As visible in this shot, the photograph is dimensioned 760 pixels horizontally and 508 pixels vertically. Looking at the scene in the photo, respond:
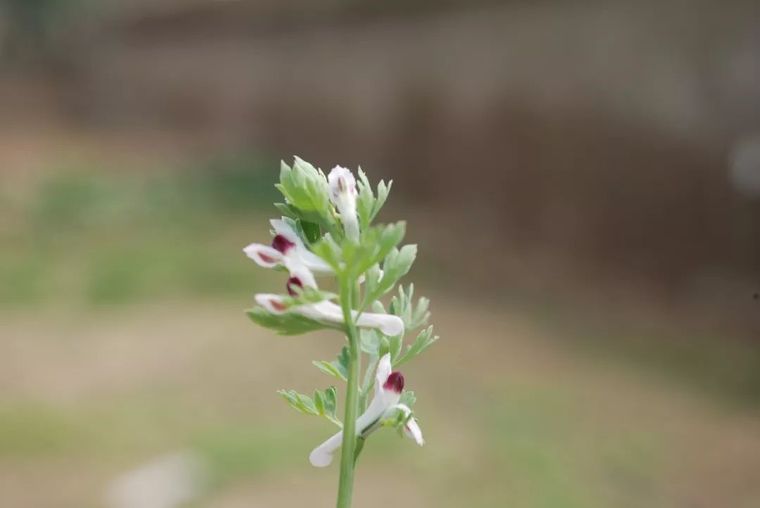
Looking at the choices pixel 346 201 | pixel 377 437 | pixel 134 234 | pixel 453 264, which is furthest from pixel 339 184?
pixel 134 234

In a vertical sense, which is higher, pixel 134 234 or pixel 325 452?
pixel 325 452

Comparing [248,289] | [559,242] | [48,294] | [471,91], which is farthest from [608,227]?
[48,294]

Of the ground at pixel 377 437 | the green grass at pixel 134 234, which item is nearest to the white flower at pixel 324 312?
the ground at pixel 377 437

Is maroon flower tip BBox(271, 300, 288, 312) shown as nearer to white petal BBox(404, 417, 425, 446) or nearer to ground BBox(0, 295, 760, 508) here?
white petal BBox(404, 417, 425, 446)

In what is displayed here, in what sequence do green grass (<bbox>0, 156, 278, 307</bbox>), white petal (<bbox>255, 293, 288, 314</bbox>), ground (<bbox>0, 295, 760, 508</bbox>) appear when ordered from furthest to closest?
green grass (<bbox>0, 156, 278, 307</bbox>)
ground (<bbox>0, 295, 760, 508</bbox>)
white petal (<bbox>255, 293, 288, 314</bbox>)

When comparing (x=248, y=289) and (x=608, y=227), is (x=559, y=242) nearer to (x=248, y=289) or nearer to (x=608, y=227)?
(x=608, y=227)

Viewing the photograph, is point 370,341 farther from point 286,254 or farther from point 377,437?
point 377,437

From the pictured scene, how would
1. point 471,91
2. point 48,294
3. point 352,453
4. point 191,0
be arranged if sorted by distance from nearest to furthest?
point 352,453
point 48,294
point 471,91
point 191,0

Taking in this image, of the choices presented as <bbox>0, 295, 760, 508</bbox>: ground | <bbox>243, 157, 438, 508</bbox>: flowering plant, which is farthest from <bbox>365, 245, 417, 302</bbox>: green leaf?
<bbox>0, 295, 760, 508</bbox>: ground
